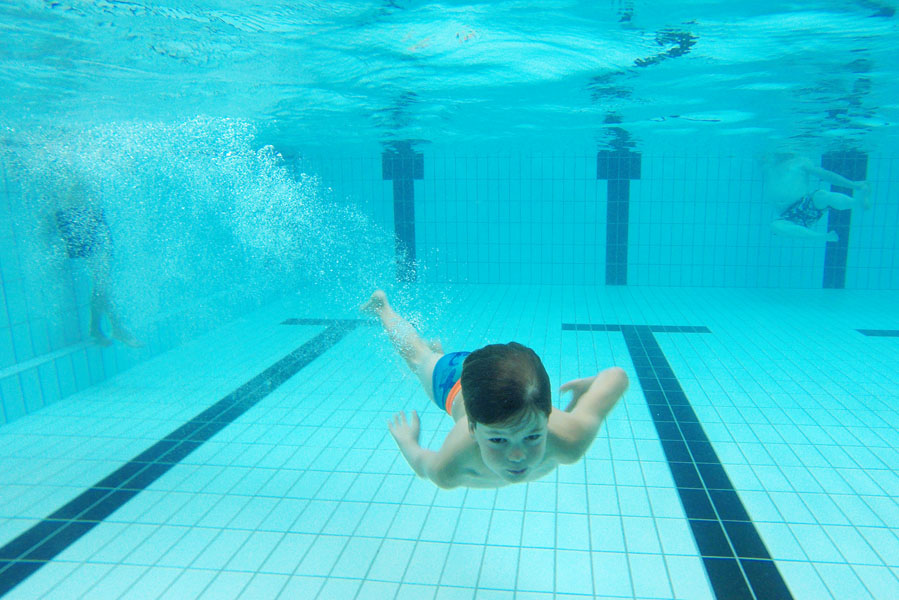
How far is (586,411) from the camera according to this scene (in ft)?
8.46

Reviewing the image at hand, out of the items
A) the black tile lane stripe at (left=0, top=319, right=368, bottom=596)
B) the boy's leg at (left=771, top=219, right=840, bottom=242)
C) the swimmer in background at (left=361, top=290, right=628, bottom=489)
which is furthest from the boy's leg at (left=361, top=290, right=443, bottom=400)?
the boy's leg at (left=771, top=219, right=840, bottom=242)

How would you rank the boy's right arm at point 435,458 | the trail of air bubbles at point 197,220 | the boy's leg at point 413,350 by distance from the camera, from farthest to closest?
the trail of air bubbles at point 197,220
the boy's leg at point 413,350
the boy's right arm at point 435,458

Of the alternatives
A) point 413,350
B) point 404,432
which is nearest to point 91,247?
point 413,350

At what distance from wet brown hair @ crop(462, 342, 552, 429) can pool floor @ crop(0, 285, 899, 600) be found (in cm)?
162

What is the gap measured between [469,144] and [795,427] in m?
11.0

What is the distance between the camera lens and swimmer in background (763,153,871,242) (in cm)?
1108

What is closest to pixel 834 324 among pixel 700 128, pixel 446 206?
pixel 700 128

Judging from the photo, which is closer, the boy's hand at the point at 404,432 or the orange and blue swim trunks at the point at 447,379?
the boy's hand at the point at 404,432

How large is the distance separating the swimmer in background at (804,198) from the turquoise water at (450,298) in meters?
0.83

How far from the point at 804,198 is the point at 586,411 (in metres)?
12.1

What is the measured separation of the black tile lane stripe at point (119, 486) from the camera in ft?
11.1

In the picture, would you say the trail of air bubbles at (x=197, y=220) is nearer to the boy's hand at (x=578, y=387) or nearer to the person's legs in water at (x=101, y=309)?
the person's legs in water at (x=101, y=309)

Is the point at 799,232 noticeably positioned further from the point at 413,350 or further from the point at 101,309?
the point at 101,309

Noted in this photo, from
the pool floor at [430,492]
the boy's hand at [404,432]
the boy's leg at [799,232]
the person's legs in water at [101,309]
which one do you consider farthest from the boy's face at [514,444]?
the boy's leg at [799,232]
